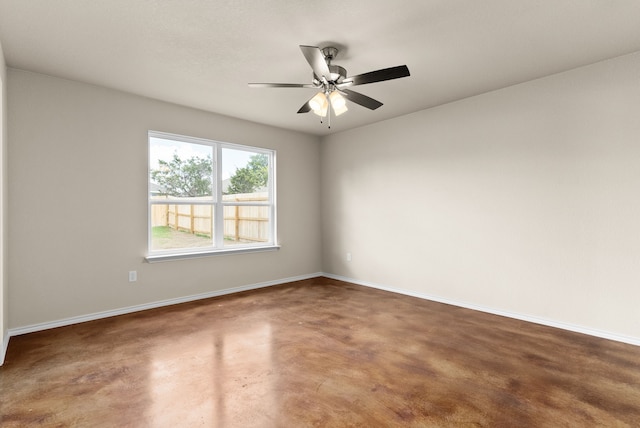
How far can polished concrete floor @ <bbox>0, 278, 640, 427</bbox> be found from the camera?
1.82 metres

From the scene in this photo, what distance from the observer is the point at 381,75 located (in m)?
2.31

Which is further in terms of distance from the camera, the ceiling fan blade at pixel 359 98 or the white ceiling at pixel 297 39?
the ceiling fan blade at pixel 359 98

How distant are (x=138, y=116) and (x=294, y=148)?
7.91 ft

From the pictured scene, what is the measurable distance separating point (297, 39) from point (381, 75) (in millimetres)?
781

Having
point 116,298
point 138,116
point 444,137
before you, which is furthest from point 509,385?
point 138,116

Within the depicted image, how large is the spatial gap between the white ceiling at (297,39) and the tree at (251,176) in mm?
1502

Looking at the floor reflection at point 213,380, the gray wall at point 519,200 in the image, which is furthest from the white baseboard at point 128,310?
the gray wall at point 519,200

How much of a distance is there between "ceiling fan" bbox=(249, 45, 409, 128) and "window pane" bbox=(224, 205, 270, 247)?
2323 millimetres

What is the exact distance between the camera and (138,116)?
3777 millimetres

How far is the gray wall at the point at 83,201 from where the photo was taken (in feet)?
10.1

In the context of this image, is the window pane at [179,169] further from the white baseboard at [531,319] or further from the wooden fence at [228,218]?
the white baseboard at [531,319]

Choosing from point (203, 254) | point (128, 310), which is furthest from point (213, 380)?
point (203, 254)

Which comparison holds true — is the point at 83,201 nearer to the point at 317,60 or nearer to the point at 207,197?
the point at 207,197

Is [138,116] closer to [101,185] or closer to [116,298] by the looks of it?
[101,185]
